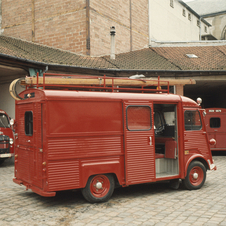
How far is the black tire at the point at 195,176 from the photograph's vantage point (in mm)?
7365

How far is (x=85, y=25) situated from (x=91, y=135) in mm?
12647

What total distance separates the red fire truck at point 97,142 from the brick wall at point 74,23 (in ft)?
37.2

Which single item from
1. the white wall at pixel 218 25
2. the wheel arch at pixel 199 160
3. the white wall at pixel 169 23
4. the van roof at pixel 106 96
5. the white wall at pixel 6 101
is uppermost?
the white wall at pixel 218 25

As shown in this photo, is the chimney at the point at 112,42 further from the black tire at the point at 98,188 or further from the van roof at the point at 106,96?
the black tire at the point at 98,188

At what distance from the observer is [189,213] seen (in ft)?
18.2

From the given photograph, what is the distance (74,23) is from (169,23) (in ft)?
39.4

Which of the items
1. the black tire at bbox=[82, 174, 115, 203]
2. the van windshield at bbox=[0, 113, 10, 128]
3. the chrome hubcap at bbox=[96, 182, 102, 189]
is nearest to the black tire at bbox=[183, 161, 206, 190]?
the black tire at bbox=[82, 174, 115, 203]

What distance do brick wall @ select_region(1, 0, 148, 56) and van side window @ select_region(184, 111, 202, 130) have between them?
11026 mm

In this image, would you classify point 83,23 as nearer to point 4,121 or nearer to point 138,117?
point 4,121

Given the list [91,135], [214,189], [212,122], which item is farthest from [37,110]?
[212,122]

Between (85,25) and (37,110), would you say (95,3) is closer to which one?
(85,25)

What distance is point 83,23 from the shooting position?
17547 mm

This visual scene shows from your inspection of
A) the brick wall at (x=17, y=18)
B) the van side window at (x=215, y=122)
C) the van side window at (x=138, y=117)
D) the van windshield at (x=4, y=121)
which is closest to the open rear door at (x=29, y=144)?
the van side window at (x=138, y=117)

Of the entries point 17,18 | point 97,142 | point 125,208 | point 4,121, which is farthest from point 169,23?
point 125,208
